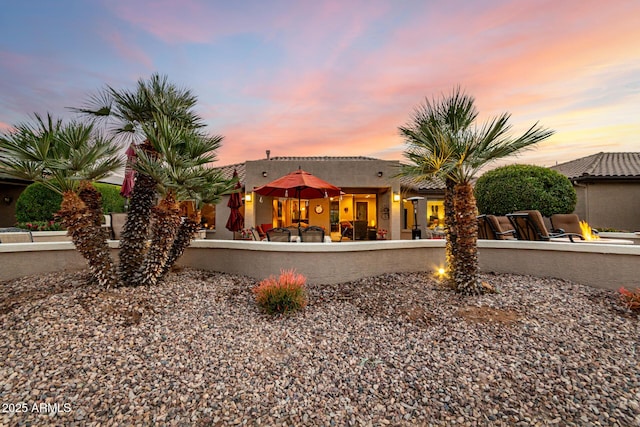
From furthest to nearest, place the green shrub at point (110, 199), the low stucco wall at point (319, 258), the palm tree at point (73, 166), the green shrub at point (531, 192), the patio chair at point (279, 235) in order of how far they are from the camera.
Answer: the green shrub at point (110, 199), the green shrub at point (531, 192), the patio chair at point (279, 235), the low stucco wall at point (319, 258), the palm tree at point (73, 166)

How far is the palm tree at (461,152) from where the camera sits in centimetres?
446

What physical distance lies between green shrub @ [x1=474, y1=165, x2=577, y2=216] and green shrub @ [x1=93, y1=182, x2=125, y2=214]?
1662cm

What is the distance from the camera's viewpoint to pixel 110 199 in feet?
42.0

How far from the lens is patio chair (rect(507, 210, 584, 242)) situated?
646 centimetres

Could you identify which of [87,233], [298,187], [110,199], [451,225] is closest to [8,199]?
[110,199]

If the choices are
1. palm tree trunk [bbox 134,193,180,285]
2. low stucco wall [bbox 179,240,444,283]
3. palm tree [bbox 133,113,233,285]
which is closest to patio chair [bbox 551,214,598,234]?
low stucco wall [bbox 179,240,444,283]

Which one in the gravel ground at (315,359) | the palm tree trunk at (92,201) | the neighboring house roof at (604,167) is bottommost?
the gravel ground at (315,359)

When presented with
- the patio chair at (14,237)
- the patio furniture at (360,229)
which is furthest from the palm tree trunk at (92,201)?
the patio furniture at (360,229)

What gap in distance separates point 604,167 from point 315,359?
1910 centimetres

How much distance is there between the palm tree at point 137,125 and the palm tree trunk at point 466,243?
16.8ft

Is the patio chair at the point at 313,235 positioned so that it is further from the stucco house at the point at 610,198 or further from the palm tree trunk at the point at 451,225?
the stucco house at the point at 610,198

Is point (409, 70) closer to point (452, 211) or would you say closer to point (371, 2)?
point (371, 2)

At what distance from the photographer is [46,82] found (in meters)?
8.71

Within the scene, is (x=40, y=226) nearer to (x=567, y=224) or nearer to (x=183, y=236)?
(x=183, y=236)
